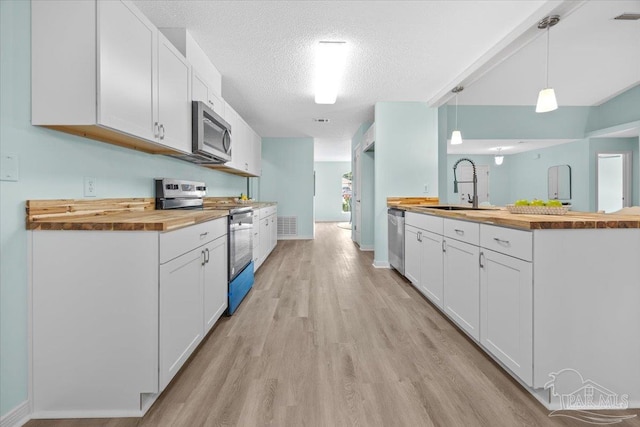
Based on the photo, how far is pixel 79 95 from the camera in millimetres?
1408

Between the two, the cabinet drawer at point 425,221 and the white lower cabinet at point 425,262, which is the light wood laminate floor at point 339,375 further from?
the cabinet drawer at point 425,221

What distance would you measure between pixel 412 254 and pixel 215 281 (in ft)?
6.99

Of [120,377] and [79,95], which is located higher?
[79,95]

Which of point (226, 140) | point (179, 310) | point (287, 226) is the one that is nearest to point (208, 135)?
point (226, 140)

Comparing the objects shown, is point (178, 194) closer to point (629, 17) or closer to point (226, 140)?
point (226, 140)

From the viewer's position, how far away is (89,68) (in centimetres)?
141

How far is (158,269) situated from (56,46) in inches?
44.5

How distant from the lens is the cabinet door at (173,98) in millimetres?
1996

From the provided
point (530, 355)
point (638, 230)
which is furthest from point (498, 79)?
point (530, 355)

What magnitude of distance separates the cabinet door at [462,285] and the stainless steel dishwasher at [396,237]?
129 cm

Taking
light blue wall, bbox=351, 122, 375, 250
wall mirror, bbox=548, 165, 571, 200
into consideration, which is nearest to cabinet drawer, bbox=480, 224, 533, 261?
light blue wall, bbox=351, 122, 375, 250

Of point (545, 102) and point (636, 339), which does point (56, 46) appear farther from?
point (545, 102)

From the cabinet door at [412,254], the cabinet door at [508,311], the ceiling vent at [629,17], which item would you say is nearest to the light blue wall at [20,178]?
the cabinet door at [508,311]

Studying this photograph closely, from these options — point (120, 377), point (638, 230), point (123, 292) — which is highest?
point (638, 230)
